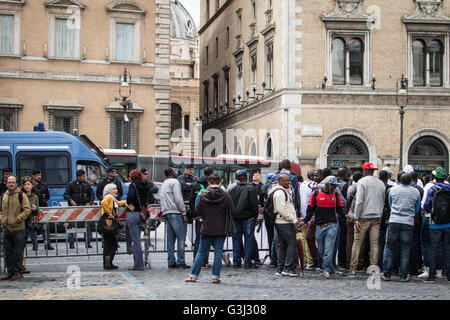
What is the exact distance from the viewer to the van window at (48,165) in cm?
2058

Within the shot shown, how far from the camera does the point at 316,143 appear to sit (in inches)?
1401

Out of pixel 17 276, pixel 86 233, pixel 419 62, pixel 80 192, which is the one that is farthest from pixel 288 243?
pixel 419 62

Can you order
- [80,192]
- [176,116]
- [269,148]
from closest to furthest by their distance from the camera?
[80,192], [269,148], [176,116]

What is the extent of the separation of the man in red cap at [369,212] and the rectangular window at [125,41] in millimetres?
23565

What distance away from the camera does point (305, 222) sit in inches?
513

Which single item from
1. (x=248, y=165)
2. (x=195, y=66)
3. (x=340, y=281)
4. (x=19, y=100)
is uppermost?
(x=195, y=66)

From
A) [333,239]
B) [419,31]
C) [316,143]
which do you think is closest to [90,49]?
[316,143]

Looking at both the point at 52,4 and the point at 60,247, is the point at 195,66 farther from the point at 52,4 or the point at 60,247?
the point at 60,247

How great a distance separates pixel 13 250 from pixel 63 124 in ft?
74.0

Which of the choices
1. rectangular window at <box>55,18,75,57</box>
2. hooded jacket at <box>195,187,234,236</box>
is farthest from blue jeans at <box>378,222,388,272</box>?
rectangular window at <box>55,18,75,57</box>

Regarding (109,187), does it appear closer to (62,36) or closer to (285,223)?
(285,223)

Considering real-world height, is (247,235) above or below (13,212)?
below

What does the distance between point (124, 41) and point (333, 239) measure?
950 inches

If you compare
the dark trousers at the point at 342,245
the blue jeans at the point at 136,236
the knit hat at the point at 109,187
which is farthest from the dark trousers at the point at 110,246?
the dark trousers at the point at 342,245
